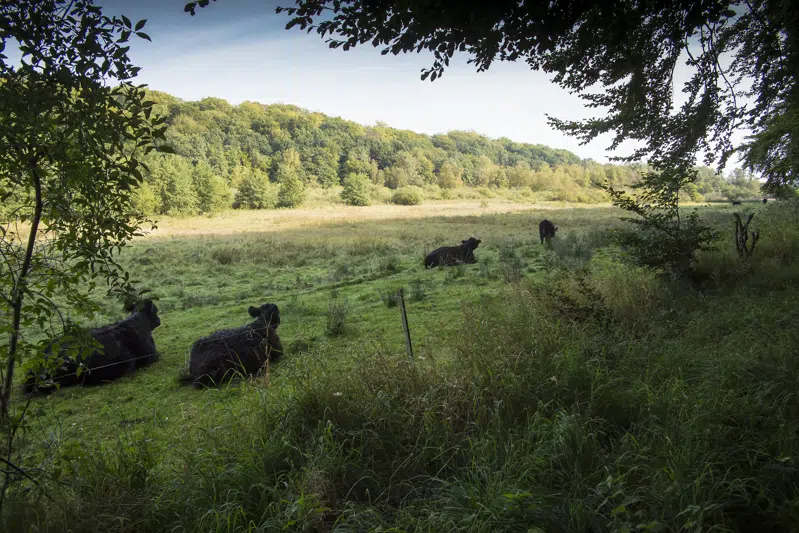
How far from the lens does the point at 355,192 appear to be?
66.1 meters

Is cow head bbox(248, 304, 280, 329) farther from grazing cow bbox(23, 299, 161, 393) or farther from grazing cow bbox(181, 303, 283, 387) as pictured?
grazing cow bbox(23, 299, 161, 393)

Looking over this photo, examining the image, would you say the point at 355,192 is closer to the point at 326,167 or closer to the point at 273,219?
the point at 326,167

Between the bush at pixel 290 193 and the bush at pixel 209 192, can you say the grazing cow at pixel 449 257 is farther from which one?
the bush at pixel 290 193

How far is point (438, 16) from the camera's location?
13.4 ft

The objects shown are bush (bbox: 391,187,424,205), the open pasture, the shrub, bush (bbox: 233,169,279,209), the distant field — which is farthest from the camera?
bush (bbox: 391,187,424,205)

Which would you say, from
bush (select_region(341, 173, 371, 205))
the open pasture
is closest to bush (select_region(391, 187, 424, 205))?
bush (select_region(341, 173, 371, 205))

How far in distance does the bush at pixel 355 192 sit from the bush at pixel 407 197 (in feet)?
14.8

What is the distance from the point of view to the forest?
55906 mm

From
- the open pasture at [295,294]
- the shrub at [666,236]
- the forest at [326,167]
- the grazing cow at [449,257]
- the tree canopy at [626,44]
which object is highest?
the forest at [326,167]

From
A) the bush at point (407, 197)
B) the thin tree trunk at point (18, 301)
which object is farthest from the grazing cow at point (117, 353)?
the bush at point (407, 197)

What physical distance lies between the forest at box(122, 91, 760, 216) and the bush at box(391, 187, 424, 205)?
18 centimetres

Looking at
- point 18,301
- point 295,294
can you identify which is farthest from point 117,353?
point 295,294

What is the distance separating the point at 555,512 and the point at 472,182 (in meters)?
93.2

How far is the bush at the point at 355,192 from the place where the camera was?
65.4 metres
